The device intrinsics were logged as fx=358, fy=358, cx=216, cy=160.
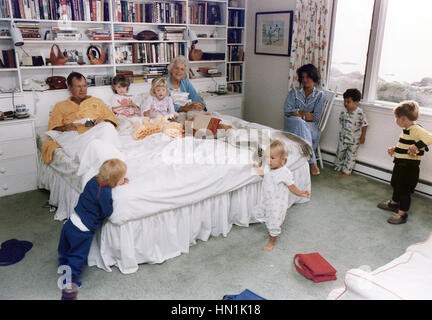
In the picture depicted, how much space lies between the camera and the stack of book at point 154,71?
14.7ft

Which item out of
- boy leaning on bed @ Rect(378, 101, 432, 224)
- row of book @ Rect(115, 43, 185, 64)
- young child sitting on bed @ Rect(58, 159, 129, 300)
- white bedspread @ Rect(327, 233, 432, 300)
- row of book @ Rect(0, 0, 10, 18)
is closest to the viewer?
white bedspread @ Rect(327, 233, 432, 300)

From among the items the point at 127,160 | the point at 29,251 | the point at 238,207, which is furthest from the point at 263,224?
the point at 29,251

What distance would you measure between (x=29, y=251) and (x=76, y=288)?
0.70m

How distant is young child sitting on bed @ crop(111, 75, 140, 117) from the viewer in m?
3.80

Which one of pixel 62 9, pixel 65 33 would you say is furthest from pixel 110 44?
pixel 62 9

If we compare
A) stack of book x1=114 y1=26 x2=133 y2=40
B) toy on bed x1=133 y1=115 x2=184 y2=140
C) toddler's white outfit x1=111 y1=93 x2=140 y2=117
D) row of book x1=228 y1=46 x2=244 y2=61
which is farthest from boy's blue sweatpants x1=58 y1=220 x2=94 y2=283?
row of book x1=228 y1=46 x2=244 y2=61

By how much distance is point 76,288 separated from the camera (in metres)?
2.12

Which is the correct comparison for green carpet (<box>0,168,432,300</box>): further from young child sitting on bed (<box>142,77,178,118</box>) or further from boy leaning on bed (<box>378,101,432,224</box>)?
young child sitting on bed (<box>142,77,178,118</box>)

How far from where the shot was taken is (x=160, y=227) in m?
2.43

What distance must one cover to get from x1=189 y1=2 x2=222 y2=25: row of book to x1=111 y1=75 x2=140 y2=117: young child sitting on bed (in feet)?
4.95

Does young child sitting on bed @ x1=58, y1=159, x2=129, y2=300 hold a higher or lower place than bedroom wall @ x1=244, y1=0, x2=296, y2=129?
lower

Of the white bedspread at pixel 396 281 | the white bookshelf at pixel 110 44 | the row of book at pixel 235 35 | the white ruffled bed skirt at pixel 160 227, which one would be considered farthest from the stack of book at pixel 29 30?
the white bedspread at pixel 396 281

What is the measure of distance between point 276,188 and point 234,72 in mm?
3175

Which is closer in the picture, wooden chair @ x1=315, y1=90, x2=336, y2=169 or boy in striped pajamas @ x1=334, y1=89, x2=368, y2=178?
boy in striped pajamas @ x1=334, y1=89, x2=368, y2=178
